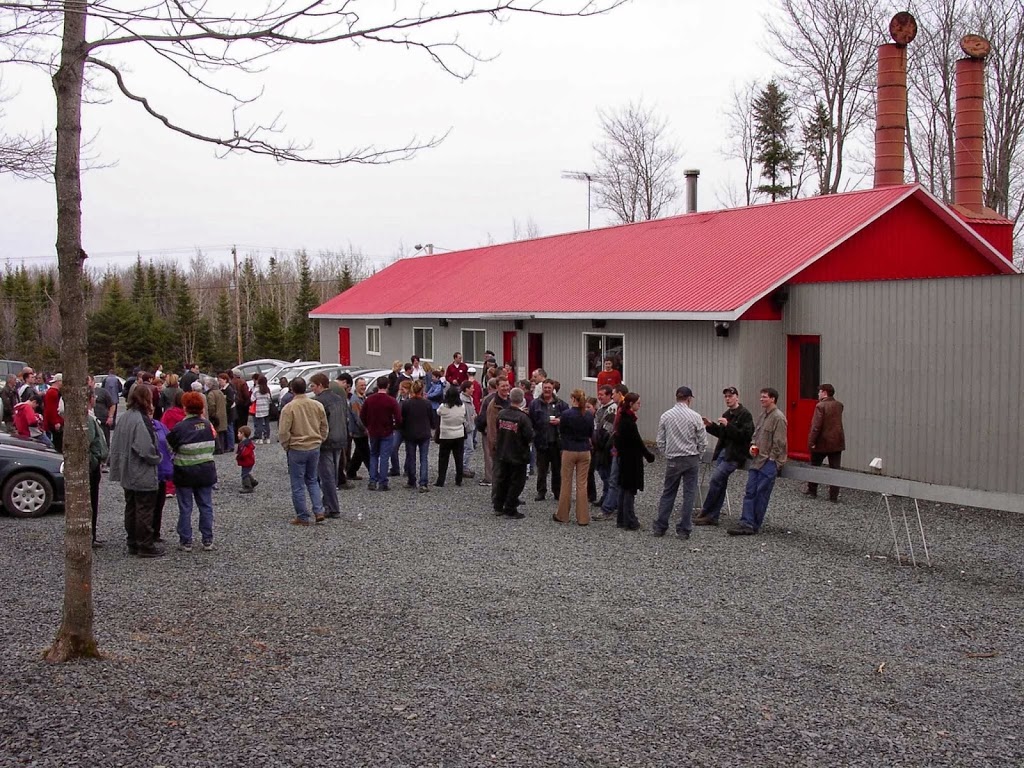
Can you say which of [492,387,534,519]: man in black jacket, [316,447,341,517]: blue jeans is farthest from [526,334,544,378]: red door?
[316,447,341,517]: blue jeans

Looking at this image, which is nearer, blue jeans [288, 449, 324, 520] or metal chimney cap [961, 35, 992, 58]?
blue jeans [288, 449, 324, 520]

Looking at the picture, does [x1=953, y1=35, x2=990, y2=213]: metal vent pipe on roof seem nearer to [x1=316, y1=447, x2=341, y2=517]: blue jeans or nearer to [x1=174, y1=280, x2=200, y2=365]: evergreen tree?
[x1=316, y1=447, x2=341, y2=517]: blue jeans

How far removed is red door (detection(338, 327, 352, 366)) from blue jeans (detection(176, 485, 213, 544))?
26276 mm

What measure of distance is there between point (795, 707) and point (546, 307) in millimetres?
17403

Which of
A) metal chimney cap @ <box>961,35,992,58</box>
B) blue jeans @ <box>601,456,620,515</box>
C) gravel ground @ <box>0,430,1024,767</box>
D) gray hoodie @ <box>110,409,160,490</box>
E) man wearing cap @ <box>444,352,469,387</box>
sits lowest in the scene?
gravel ground @ <box>0,430,1024,767</box>

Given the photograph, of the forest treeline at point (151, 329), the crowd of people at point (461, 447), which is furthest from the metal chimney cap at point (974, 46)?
the forest treeline at point (151, 329)

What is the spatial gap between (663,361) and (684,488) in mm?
8467

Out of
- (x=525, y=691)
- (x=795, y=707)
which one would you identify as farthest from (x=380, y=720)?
(x=795, y=707)

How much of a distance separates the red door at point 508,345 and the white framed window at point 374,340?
30.9ft

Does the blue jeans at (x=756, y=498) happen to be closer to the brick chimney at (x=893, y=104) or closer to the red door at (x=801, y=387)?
the red door at (x=801, y=387)

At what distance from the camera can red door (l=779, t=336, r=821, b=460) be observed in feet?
54.6

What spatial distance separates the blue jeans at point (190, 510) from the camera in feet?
32.0

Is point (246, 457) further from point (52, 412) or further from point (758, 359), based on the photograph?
point (758, 359)

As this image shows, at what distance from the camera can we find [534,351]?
23922 mm
